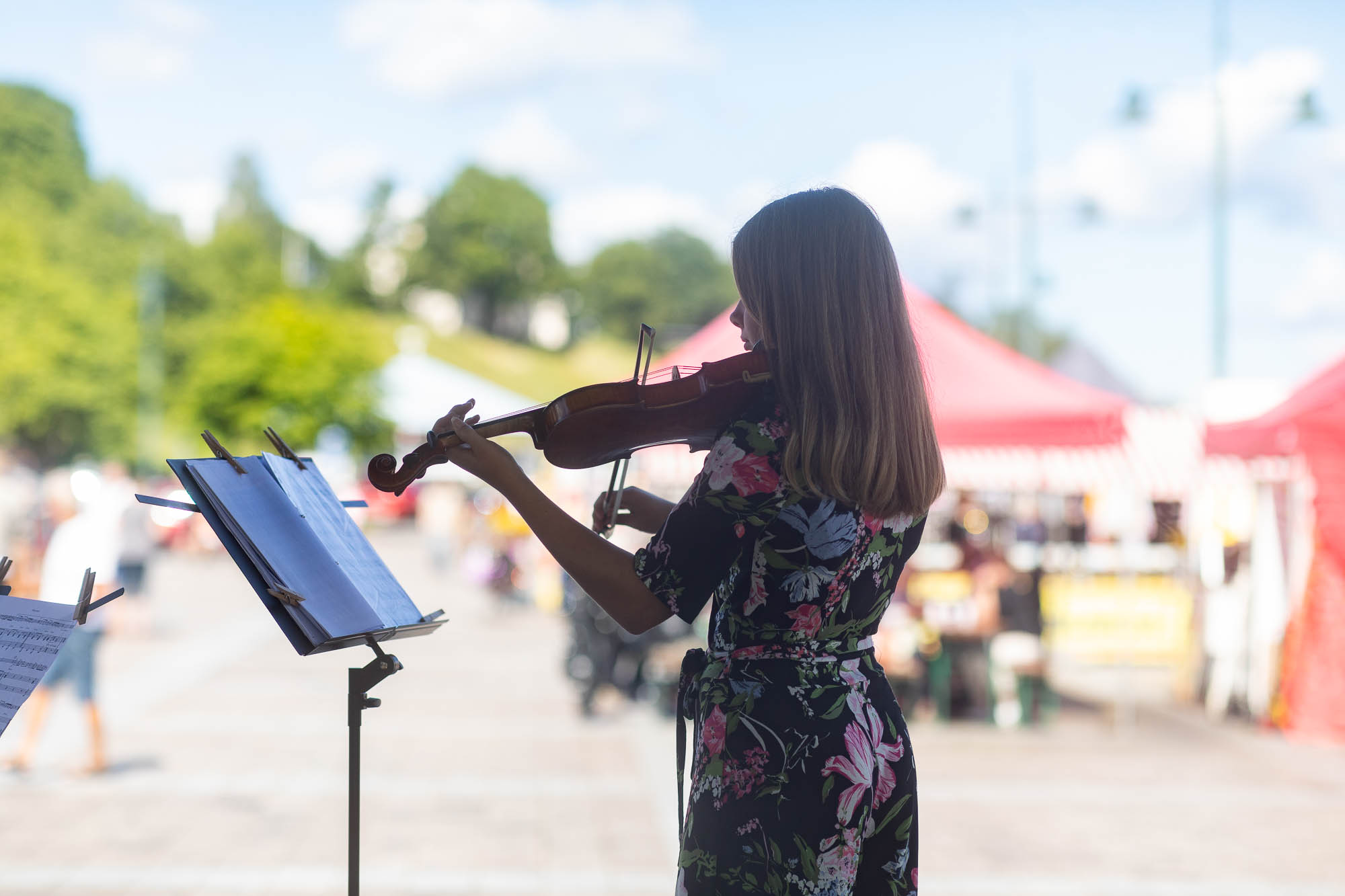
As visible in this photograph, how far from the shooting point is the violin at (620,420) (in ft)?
6.93

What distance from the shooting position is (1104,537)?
23.0 m

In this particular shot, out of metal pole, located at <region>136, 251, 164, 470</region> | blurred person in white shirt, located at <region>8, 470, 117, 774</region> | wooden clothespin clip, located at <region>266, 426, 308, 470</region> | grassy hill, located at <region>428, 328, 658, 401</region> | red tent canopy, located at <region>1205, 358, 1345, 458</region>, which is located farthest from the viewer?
grassy hill, located at <region>428, 328, 658, 401</region>

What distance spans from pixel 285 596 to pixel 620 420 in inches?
23.9

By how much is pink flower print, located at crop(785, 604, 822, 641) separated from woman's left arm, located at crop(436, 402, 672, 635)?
0.20 meters

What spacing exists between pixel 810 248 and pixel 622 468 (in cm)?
68

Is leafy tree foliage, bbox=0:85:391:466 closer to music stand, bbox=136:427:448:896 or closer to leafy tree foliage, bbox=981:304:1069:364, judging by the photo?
leafy tree foliage, bbox=981:304:1069:364

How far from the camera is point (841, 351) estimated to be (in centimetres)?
208

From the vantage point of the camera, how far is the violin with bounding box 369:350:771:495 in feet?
6.93

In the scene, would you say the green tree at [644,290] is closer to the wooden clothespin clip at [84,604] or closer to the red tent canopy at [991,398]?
the red tent canopy at [991,398]

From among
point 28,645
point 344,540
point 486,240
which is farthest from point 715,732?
point 486,240

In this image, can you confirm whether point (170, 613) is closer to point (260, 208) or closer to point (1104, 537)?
point (1104, 537)

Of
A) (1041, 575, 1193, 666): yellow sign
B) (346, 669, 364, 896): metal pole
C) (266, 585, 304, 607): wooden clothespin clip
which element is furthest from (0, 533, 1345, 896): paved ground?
(266, 585, 304, 607): wooden clothespin clip

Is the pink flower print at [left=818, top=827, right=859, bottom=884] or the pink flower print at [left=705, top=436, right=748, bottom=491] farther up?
the pink flower print at [left=705, top=436, right=748, bottom=491]

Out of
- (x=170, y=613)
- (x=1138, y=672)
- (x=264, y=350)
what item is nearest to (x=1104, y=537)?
(x=1138, y=672)
